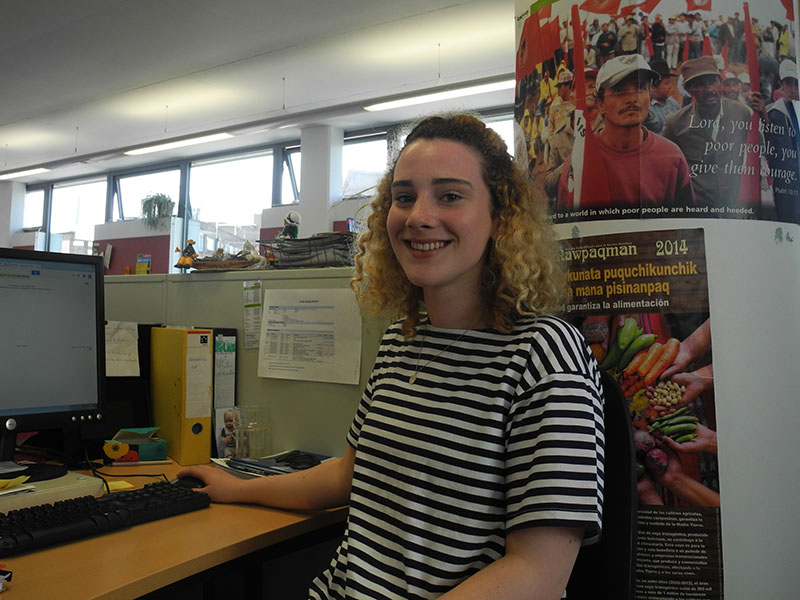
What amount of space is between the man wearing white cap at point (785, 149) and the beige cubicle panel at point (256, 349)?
89 centimetres

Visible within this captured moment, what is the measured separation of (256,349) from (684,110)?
1.25 m

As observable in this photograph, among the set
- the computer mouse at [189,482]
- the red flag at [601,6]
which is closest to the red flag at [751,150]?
the red flag at [601,6]

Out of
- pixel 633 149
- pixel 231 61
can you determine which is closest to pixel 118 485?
pixel 633 149

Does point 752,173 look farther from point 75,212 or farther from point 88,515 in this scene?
point 75,212

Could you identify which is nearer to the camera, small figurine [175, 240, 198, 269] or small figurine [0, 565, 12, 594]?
small figurine [0, 565, 12, 594]

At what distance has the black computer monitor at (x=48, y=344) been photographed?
1345mm

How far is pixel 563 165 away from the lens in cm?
113

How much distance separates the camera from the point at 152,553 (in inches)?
38.7

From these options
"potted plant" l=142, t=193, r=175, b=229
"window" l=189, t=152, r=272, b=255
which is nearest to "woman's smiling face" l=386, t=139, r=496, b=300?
"window" l=189, t=152, r=272, b=255

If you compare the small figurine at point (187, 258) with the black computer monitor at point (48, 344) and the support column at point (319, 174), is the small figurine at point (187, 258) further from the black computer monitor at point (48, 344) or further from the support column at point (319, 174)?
the support column at point (319, 174)

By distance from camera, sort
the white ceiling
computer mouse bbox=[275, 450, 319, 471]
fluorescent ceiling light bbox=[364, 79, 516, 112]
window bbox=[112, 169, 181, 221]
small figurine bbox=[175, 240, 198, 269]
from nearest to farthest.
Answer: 1. computer mouse bbox=[275, 450, 319, 471]
2. small figurine bbox=[175, 240, 198, 269]
3. the white ceiling
4. fluorescent ceiling light bbox=[364, 79, 516, 112]
5. window bbox=[112, 169, 181, 221]

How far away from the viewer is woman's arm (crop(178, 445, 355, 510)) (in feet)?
3.98

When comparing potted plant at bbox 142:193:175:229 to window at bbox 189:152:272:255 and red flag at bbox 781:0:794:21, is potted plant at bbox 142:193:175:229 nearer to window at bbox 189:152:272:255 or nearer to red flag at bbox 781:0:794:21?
window at bbox 189:152:272:255

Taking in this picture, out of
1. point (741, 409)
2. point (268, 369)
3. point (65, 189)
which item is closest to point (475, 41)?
point (268, 369)
